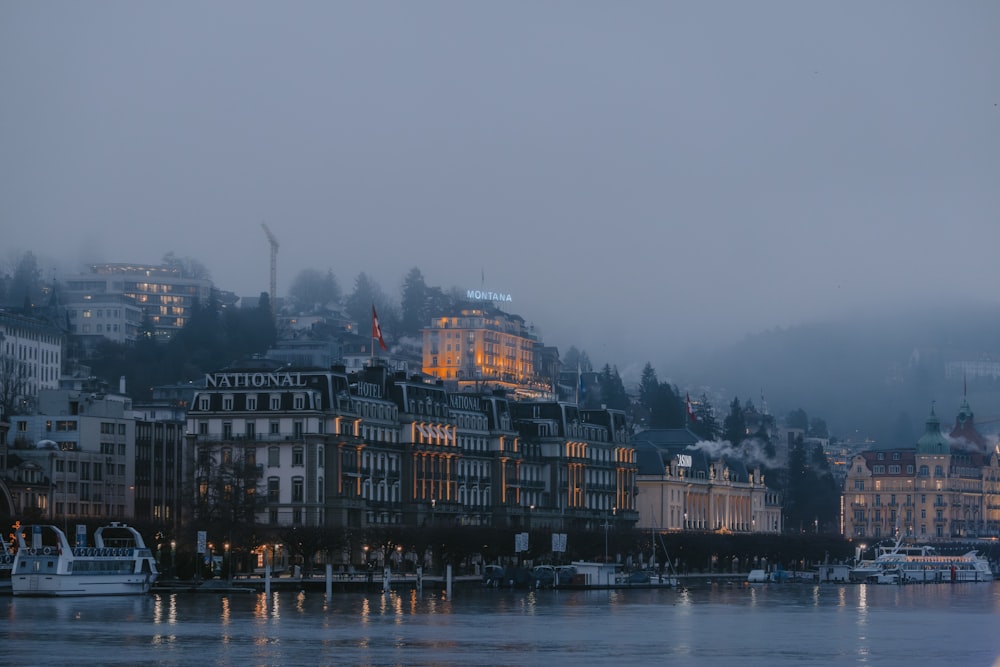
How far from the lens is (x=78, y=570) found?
14412 cm

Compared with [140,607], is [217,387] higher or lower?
higher

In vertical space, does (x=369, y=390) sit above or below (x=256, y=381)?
below

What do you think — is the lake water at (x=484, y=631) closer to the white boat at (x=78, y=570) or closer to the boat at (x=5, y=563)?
the white boat at (x=78, y=570)

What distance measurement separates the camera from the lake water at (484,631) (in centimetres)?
9112

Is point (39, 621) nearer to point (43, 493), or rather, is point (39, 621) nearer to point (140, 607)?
point (140, 607)

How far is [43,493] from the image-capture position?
194375 mm

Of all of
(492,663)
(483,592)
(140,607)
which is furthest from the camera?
(483,592)

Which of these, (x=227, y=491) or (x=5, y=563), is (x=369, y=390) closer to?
(x=227, y=491)

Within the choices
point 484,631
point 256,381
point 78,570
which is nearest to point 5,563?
point 78,570

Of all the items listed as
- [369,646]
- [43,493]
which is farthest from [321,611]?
[43,493]

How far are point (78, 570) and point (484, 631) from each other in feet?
147

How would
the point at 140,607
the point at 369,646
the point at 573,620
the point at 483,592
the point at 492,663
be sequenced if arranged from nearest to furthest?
the point at 492,663, the point at 369,646, the point at 573,620, the point at 140,607, the point at 483,592

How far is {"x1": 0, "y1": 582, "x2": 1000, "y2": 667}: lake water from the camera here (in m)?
91.1

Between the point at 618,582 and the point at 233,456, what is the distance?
32864 mm
